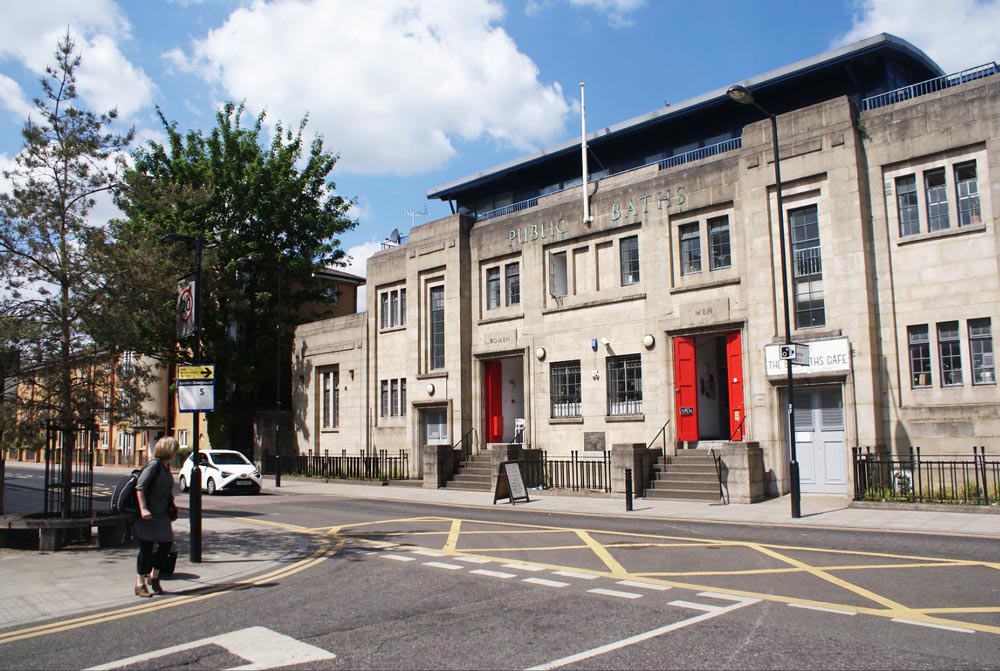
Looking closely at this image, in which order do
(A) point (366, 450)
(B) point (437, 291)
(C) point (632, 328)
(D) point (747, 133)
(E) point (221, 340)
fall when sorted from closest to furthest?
(D) point (747, 133)
(C) point (632, 328)
(B) point (437, 291)
(A) point (366, 450)
(E) point (221, 340)

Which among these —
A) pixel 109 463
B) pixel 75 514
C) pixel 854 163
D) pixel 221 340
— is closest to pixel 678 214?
pixel 854 163

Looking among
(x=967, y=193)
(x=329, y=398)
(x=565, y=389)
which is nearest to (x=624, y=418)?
(x=565, y=389)

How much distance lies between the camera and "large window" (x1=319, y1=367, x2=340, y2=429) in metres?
36.7

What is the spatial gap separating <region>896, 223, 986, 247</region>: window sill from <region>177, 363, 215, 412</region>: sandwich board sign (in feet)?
56.7

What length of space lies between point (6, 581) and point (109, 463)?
5070 centimetres

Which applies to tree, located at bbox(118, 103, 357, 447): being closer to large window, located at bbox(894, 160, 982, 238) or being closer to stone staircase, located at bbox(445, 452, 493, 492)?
stone staircase, located at bbox(445, 452, 493, 492)

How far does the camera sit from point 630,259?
26.0 metres

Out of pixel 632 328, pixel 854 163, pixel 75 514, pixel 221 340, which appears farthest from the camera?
pixel 221 340

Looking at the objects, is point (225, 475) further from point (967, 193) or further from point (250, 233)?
point (967, 193)

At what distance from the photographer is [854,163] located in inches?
803

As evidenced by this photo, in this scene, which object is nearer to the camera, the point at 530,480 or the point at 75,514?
the point at 75,514

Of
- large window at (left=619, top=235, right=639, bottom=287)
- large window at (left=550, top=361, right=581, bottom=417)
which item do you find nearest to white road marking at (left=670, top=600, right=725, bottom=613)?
large window at (left=619, top=235, right=639, bottom=287)

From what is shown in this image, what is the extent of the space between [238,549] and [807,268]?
16487 mm

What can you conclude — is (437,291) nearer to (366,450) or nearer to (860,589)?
(366,450)
